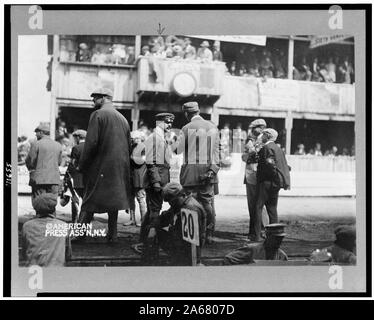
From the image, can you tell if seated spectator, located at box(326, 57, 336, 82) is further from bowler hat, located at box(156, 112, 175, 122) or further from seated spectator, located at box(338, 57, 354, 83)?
bowler hat, located at box(156, 112, 175, 122)

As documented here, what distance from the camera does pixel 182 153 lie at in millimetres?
6891

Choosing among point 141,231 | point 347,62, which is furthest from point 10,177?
point 347,62

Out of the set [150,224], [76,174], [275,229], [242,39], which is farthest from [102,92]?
[275,229]

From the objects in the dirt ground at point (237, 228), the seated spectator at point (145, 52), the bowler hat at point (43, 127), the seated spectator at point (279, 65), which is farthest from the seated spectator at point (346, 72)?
the bowler hat at point (43, 127)

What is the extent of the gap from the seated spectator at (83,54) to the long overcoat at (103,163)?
0.57 metres

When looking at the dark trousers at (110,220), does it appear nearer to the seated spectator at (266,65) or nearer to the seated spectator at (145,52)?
the seated spectator at (145,52)

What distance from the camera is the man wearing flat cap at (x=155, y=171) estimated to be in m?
6.81

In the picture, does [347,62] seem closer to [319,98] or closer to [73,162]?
[319,98]

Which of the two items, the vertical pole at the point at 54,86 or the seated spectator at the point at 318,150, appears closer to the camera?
the vertical pole at the point at 54,86

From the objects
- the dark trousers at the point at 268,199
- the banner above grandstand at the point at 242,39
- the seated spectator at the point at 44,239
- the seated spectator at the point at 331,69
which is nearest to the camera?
the seated spectator at the point at 44,239

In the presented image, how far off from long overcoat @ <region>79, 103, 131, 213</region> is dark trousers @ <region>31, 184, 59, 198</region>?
0.32 meters

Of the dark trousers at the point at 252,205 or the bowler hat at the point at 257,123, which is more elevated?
the bowler hat at the point at 257,123

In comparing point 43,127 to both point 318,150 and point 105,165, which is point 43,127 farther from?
point 318,150
